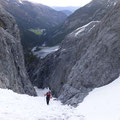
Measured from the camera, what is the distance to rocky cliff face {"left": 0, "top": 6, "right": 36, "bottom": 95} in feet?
116

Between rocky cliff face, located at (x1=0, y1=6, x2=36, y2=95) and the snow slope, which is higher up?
the snow slope

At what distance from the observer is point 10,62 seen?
129 feet

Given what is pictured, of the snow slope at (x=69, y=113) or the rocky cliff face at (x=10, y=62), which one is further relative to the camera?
the rocky cliff face at (x=10, y=62)

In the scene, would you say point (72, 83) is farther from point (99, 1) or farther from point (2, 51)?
point (99, 1)

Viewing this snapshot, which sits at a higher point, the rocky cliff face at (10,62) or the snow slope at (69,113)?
the snow slope at (69,113)

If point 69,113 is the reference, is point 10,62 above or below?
below

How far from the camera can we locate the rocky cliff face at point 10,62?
35.2 m

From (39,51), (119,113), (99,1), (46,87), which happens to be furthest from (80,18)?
(119,113)

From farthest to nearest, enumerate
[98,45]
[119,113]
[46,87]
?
[46,87] → [98,45] → [119,113]

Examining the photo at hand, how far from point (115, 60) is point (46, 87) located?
3803cm

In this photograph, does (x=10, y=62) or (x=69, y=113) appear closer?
(x=69, y=113)

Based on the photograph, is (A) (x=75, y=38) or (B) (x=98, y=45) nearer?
(B) (x=98, y=45)

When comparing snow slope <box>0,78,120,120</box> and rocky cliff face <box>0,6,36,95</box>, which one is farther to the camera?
rocky cliff face <box>0,6,36,95</box>

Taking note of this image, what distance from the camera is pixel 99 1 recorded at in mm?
168750
